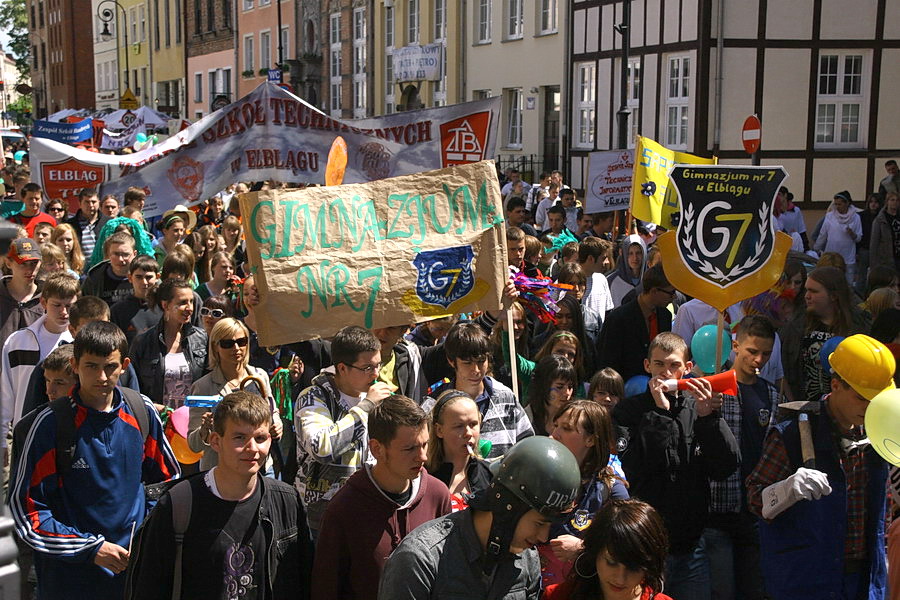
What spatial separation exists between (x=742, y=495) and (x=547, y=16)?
75.2ft

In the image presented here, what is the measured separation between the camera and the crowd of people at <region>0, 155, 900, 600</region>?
3.47 metres

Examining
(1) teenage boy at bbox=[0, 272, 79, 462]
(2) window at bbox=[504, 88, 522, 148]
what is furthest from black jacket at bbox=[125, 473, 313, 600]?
(2) window at bbox=[504, 88, 522, 148]

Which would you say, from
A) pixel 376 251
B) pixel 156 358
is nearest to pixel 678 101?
pixel 376 251

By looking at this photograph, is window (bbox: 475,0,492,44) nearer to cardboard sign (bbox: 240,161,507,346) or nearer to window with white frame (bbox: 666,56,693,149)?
window with white frame (bbox: 666,56,693,149)

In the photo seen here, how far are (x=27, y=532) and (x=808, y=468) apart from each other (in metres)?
3.08

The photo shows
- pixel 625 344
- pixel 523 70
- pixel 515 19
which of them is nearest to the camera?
pixel 625 344

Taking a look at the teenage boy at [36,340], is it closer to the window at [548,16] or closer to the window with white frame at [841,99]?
the window with white frame at [841,99]

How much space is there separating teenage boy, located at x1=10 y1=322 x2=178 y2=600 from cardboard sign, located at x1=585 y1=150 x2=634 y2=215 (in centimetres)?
933

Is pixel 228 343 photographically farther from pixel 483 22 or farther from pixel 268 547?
pixel 483 22

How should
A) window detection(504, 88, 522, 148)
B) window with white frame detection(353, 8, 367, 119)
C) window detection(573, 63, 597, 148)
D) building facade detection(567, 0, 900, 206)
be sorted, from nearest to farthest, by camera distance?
building facade detection(567, 0, 900, 206)
window detection(573, 63, 597, 148)
window detection(504, 88, 522, 148)
window with white frame detection(353, 8, 367, 119)

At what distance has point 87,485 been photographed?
4.48 m

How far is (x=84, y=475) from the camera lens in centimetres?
447

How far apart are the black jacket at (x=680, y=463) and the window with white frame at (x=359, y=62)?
3323 cm

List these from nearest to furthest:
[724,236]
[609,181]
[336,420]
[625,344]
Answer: [336,420] < [724,236] < [625,344] < [609,181]
